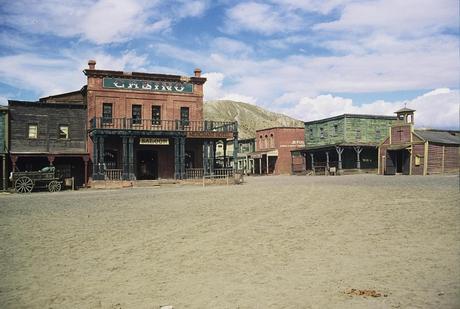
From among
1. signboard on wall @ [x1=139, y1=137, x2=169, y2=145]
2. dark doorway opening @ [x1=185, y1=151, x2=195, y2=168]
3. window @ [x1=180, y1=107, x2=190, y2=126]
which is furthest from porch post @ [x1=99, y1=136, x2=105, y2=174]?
dark doorway opening @ [x1=185, y1=151, x2=195, y2=168]

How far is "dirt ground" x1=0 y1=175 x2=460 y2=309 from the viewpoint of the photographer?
545 centimetres

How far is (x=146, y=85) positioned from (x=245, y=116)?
429 feet

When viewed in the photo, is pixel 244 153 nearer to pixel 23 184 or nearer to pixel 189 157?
pixel 189 157

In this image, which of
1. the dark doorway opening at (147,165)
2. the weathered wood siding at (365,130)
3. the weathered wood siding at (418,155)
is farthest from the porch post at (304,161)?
the dark doorway opening at (147,165)

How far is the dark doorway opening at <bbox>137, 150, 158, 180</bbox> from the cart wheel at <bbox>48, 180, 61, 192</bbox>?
6596 mm

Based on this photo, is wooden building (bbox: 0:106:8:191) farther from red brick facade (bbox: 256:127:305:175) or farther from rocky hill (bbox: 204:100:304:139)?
rocky hill (bbox: 204:100:304:139)

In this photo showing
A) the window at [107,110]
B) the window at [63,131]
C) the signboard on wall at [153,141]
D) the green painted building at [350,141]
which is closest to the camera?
the signboard on wall at [153,141]

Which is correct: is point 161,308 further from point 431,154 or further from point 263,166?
→ point 263,166

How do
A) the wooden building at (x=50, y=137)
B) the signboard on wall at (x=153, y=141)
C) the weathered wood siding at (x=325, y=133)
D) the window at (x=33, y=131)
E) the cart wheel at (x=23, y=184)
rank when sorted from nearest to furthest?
the cart wheel at (x=23, y=184) → the wooden building at (x=50, y=137) → the signboard on wall at (x=153, y=141) → the window at (x=33, y=131) → the weathered wood siding at (x=325, y=133)

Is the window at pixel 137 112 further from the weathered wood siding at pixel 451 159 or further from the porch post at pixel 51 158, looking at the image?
the weathered wood siding at pixel 451 159

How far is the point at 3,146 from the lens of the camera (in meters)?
27.0

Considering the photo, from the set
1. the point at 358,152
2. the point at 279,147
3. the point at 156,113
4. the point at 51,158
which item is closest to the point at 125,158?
the point at 51,158

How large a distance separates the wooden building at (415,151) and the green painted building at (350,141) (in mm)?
3248

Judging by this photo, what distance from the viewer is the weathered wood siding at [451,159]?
36.9 meters
